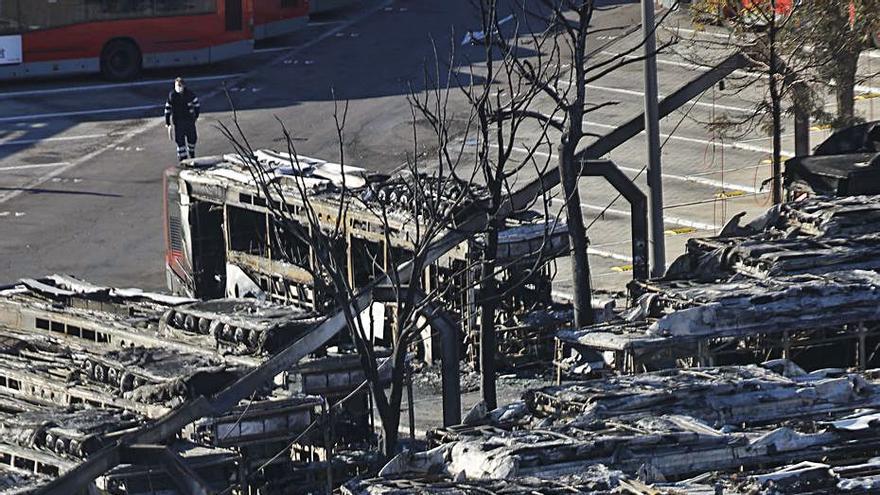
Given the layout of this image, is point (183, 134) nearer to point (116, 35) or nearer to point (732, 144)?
point (116, 35)

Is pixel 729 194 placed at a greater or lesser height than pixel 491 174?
lesser

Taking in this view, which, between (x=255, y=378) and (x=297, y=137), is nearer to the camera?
(x=255, y=378)

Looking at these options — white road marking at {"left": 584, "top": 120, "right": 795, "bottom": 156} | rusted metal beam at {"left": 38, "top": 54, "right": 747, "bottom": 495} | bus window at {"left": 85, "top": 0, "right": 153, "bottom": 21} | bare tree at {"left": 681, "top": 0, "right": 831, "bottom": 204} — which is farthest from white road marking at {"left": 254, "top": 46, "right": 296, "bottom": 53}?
rusted metal beam at {"left": 38, "top": 54, "right": 747, "bottom": 495}

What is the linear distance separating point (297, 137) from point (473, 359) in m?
14.2

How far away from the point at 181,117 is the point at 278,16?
11988mm

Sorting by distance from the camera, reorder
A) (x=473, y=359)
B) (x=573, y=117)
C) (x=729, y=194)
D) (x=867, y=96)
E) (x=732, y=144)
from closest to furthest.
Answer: (x=573, y=117)
(x=473, y=359)
(x=729, y=194)
(x=732, y=144)
(x=867, y=96)

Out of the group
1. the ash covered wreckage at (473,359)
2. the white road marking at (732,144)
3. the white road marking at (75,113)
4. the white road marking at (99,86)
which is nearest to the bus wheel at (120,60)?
the white road marking at (99,86)

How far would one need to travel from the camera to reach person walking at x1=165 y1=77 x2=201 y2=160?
3641 centimetres

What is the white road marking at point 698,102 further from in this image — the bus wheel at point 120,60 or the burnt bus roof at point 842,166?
the bus wheel at point 120,60

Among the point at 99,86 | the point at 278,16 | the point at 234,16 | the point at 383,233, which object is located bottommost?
the point at 383,233

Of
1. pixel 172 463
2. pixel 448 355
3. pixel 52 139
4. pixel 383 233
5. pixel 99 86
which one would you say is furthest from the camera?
pixel 99 86

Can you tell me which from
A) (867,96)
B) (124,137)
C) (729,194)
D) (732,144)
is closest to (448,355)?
(729,194)

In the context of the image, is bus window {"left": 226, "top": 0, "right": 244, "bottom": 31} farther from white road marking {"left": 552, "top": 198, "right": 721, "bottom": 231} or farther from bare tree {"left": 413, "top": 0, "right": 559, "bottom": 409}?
bare tree {"left": 413, "top": 0, "right": 559, "bottom": 409}

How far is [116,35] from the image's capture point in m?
44.6
